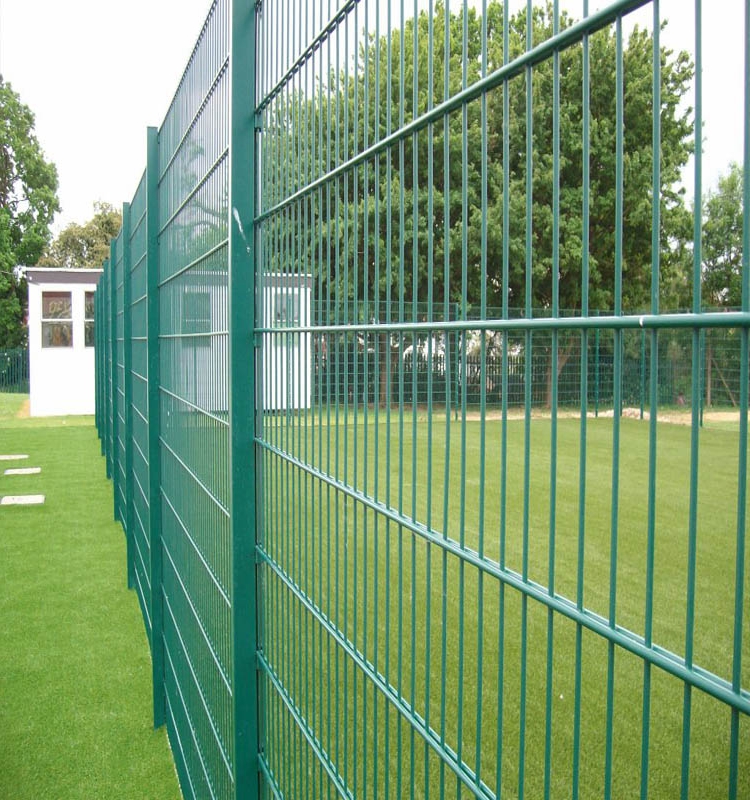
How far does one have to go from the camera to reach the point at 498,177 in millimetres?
1503

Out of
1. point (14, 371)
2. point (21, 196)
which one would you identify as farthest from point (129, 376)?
point (21, 196)

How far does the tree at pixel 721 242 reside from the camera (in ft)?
3.18

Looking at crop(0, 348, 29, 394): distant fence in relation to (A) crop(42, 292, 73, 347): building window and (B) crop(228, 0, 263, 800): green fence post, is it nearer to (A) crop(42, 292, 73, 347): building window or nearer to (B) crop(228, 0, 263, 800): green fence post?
(A) crop(42, 292, 73, 347): building window

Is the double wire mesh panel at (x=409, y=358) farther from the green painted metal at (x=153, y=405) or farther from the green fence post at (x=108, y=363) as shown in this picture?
the green fence post at (x=108, y=363)

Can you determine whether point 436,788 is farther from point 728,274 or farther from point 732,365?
point 728,274

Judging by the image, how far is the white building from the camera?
22297 mm

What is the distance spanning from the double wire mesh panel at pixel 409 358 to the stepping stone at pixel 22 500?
6235mm

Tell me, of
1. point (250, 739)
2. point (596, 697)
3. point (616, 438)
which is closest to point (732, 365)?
point (616, 438)

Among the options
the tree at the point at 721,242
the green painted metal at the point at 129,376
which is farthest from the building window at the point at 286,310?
the green painted metal at the point at 129,376

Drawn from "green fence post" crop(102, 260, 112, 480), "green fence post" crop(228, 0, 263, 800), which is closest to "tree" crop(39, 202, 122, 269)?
"green fence post" crop(102, 260, 112, 480)

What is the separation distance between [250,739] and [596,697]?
106 inches

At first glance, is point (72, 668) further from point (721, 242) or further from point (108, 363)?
point (108, 363)

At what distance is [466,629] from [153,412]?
8.34 feet

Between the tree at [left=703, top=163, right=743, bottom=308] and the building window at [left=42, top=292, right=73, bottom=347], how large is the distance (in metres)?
23.0
